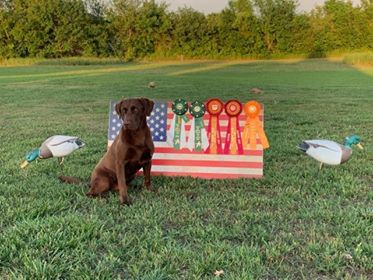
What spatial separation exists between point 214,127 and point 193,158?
1.17 ft

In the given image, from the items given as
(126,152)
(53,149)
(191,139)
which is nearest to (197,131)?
(191,139)

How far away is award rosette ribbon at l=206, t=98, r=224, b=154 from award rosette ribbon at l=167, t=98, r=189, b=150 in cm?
23

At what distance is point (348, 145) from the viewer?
3881 millimetres

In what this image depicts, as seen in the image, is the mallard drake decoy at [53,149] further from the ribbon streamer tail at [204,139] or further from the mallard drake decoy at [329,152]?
the mallard drake decoy at [329,152]

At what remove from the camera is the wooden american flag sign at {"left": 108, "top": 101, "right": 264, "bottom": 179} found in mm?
3844

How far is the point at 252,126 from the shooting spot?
154 inches

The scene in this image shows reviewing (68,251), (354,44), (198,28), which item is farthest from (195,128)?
(354,44)

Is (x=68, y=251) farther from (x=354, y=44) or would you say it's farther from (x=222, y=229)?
(x=354, y=44)

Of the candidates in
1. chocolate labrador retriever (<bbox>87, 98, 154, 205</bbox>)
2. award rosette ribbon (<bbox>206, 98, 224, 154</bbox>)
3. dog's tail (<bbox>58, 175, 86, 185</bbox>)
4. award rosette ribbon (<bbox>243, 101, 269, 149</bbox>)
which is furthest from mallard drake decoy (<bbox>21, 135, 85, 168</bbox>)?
award rosette ribbon (<bbox>243, 101, 269, 149</bbox>)

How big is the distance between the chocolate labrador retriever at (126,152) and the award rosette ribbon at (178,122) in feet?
2.14

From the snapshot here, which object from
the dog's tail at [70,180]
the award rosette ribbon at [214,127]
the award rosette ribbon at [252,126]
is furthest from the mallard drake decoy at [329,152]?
the dog's tail at [70,180]

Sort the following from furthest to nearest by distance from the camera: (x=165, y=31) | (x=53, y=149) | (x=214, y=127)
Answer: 1. (x=165, y=31)
2. (x=214, y=127)
3. (x=53, y=149)

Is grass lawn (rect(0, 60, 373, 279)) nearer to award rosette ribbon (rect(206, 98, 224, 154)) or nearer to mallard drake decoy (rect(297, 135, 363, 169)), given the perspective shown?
mallard drake decoy (rect(297, 135, 363, 169))

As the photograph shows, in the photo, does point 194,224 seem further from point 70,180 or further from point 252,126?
point 252,126
